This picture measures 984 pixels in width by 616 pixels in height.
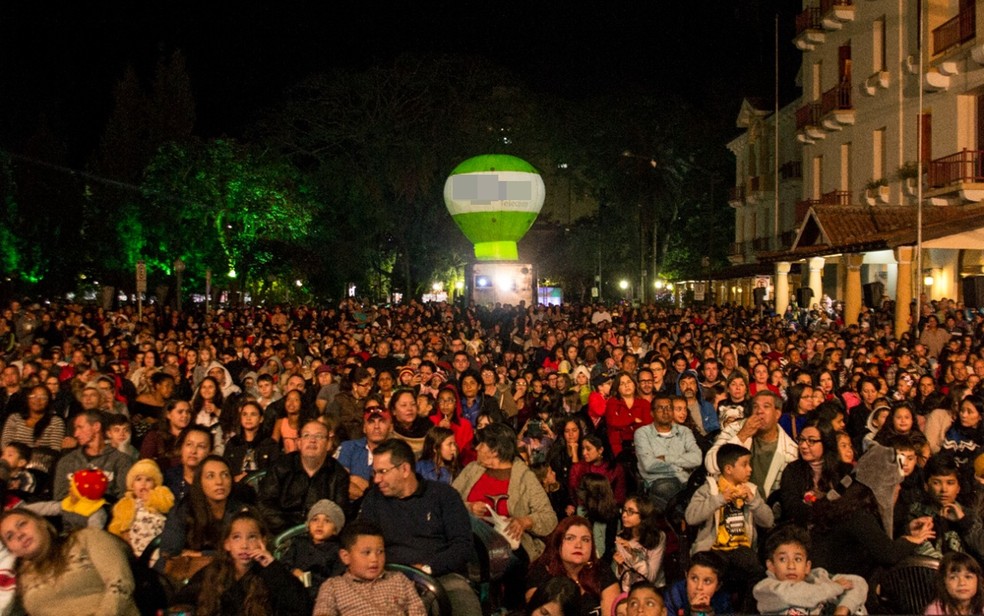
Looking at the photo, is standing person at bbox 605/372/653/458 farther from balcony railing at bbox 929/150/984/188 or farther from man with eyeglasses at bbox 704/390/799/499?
balcony railing at bbox 929/150/984/188

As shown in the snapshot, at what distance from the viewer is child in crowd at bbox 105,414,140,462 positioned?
26.7 feet

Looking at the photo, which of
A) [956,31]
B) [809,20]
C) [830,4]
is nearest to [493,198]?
[809,20]

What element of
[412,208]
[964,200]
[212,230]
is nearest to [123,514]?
[964,200]

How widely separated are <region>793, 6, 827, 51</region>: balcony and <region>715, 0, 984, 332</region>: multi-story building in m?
0.05

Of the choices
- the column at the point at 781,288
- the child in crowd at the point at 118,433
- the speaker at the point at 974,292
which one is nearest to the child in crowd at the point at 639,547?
the child in crowd at the point at 118,433

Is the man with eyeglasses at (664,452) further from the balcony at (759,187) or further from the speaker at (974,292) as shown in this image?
the balcony at (759,187)

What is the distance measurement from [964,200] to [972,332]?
22.7 feet

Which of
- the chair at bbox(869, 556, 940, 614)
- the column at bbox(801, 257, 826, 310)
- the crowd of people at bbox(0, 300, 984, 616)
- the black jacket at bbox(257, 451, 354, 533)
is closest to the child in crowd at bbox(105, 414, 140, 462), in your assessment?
the crowd of people at bbox(0, 300, 984, 616)

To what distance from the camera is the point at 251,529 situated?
5.46 metres

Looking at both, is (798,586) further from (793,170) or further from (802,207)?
(793,170)

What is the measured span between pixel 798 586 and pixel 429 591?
196 centimetres

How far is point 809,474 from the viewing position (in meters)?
7.23

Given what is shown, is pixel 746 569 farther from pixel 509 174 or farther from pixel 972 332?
pixel 509 174

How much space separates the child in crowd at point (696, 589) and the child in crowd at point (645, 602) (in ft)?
1.02
